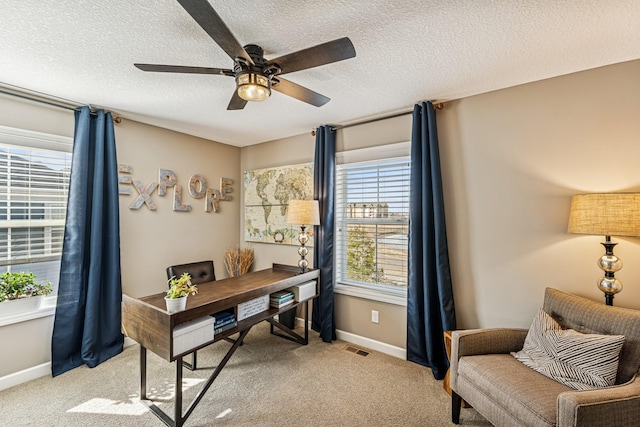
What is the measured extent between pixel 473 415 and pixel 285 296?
1.67m

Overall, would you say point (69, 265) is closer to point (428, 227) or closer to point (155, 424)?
point (155, 424)

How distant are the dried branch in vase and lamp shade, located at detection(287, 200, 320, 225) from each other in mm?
1316

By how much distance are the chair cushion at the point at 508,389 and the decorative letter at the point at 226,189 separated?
131 inches

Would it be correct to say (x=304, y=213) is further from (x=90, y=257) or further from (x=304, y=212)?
(x=90, y=257)

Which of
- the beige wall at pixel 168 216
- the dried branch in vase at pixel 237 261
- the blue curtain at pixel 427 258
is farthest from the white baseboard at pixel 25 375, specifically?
the blue curtain at pixel 427 258

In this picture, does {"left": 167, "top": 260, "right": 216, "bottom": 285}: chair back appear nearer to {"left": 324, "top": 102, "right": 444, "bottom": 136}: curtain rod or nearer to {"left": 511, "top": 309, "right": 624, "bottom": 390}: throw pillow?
{"left": 324, "top": 102, "right": 444, "bottom": 136}: curtain rod

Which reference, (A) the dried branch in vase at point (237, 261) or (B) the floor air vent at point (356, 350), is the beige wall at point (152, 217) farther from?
(B) the floor air vent at point (356, 350)

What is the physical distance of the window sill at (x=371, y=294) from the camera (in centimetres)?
287

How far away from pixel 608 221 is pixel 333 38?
194 centimetres

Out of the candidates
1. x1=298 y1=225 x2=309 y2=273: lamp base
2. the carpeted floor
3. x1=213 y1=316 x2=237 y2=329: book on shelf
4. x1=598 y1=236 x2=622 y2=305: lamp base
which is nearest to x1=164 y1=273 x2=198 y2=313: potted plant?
x1=213 y1=316 x2=237 y2=329: book on shelf

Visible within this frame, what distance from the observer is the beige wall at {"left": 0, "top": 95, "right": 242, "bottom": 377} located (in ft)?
7.97

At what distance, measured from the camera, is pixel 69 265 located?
254 cm

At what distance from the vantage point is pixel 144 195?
3.14 meters

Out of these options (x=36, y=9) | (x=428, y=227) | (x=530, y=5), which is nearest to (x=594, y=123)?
(x=530, y=5)
